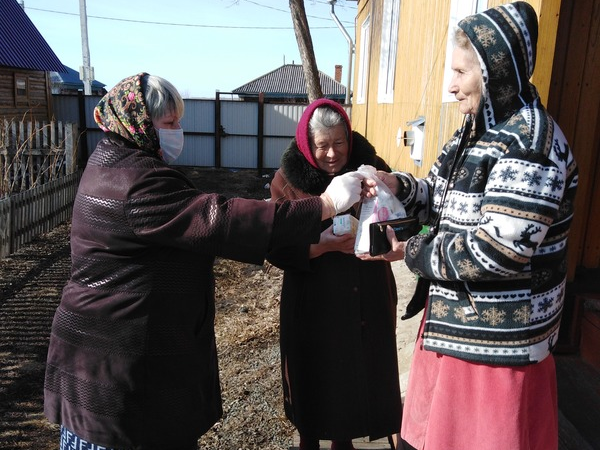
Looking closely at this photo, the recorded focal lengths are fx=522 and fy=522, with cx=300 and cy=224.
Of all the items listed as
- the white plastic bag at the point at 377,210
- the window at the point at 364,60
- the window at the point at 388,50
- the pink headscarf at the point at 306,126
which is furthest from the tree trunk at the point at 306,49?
the white plastic bag at the point at 377,210

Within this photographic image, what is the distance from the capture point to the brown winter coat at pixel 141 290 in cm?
180

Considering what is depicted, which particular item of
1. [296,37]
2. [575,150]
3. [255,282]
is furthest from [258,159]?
[575,150]

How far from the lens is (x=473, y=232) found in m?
1.55

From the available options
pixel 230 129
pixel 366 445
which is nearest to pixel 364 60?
pixel 230 129

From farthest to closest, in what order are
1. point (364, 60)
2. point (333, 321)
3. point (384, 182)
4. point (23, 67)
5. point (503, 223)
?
1. point (23, 67)
2. point (364, 60)
3. point (333, 321)
4. point (384, 182)
5. point (503, 223)

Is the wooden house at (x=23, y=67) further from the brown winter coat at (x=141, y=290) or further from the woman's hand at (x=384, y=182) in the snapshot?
the woman's hand at (x=384, y=182)

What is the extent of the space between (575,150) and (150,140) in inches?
84.5

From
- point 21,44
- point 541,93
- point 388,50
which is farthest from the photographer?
point 21,44

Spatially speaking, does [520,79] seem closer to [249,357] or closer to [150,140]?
[150,140]

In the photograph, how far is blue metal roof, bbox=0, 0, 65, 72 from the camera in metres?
14.5

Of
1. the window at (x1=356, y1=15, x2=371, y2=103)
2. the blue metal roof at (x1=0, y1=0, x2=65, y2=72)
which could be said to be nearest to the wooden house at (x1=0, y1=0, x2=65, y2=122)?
the blue metal roof at (x1=0, y1=0, x2=65, y2=72)

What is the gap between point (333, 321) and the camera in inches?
99.3

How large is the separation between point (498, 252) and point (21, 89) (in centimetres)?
1698

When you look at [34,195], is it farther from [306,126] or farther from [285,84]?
[285,84]
